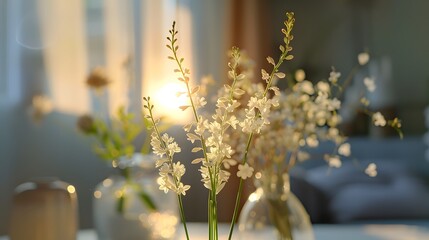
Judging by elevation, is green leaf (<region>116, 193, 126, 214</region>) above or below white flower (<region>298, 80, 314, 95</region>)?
below

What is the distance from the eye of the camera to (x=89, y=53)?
104 inches

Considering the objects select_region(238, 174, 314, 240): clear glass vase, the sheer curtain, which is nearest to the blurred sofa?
the sheer curtain

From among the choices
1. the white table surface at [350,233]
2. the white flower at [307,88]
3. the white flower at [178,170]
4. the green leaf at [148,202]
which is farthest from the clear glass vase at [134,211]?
the white flower at [178,170]

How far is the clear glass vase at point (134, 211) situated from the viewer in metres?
1.30

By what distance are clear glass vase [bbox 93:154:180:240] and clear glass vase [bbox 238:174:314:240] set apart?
0.24m

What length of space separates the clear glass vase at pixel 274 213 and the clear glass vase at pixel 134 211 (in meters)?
0.24

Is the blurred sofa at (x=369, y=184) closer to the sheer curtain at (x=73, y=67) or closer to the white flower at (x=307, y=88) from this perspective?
the sheer curtain at (x=73, y=67)

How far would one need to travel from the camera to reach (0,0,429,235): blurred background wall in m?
2.54

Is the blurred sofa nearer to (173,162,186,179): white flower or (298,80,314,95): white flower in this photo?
(298,80,314,95): white flower

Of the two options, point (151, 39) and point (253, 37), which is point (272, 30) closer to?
point (253, 37)

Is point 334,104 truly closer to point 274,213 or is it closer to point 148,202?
point 274,213

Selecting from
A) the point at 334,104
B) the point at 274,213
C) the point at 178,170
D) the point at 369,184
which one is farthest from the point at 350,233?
the point at 369,184

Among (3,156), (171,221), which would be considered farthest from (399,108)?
(171,221)

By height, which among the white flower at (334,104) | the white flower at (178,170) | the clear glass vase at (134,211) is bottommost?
the clear glass vase at (134,211)
